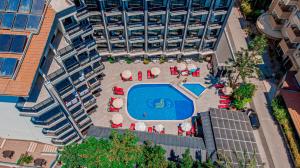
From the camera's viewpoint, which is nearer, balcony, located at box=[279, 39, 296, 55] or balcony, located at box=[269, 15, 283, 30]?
balcony, located at box=[279, 39, 296, 55]

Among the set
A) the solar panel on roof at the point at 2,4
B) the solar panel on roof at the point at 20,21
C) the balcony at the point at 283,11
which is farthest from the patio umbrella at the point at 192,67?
the solar panel on roof at the point at 2,4

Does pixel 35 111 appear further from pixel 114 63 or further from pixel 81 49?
pixel 114 63

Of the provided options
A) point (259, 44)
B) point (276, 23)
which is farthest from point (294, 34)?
point (276, 23)

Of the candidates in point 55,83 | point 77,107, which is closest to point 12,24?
point 55,83

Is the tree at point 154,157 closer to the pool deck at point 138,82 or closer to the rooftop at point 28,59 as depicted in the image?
the pool deck at point 138,82

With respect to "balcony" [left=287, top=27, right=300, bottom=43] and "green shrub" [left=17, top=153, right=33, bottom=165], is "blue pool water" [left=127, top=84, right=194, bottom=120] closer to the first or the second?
"green shrub" [left=17, top=153, right=33, bottom=165]

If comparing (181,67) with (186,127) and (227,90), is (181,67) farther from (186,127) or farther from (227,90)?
(186,127)

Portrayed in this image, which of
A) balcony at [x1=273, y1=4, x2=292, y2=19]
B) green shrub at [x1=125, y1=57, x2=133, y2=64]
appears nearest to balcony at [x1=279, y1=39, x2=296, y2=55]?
balcony at [x1=273, y1=4, x2=292, y2=19]
